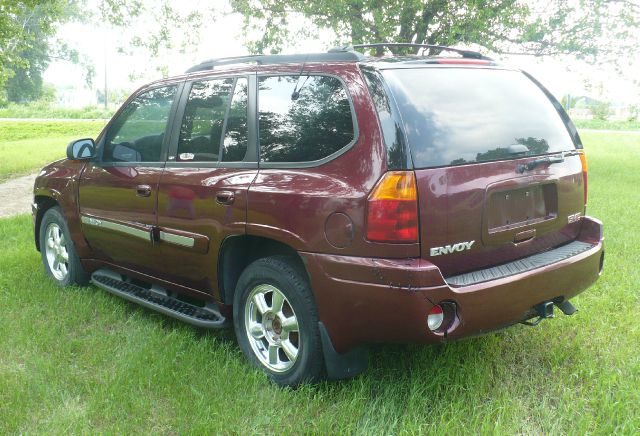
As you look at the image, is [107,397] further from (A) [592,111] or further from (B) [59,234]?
(A) [592,111]

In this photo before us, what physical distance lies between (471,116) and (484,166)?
293mm

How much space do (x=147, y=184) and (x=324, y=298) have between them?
5.85ft

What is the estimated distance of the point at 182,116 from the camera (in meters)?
4.36

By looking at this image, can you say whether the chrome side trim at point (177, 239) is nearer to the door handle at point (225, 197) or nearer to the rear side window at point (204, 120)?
the door handle at point (225, 197)

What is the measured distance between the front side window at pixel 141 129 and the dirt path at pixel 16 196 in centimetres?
559

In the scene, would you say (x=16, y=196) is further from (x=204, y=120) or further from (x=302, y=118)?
(x=302, y=118)

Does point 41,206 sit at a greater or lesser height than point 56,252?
greater

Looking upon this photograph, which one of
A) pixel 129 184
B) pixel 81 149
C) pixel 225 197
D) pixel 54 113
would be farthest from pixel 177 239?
pixel 54 113

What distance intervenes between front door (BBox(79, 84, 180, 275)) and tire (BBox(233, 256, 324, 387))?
98 centimetres

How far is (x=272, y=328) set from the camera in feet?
12.2

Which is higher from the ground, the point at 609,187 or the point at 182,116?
the point at 182,116

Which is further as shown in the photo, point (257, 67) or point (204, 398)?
point (257, 67)

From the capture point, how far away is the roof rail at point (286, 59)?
354 centimetres

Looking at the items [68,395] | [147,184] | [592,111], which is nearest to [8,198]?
[147,184]
